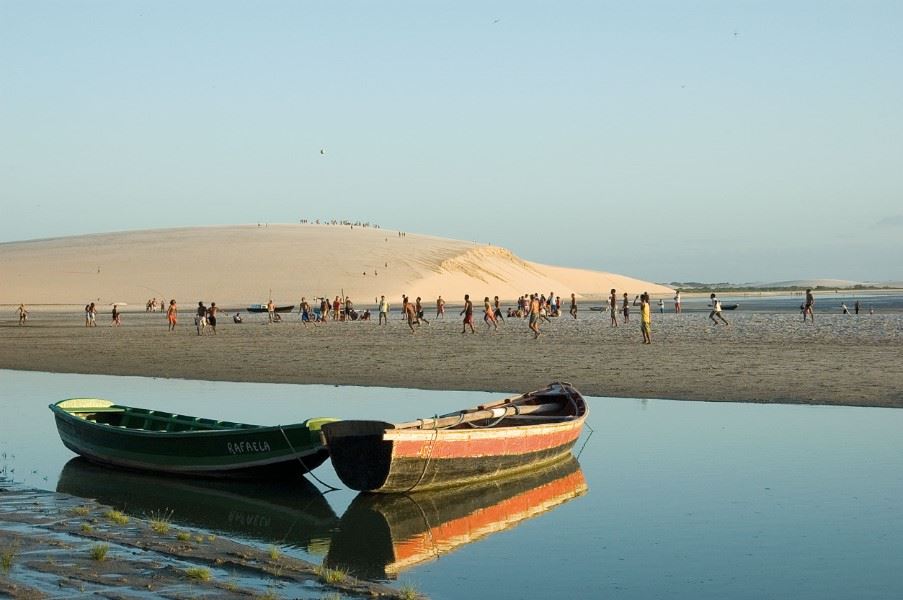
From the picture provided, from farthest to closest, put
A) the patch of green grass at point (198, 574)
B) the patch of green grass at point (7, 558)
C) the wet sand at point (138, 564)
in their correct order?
the patch of green grass at point (7, 558), the patch of green grass at point (198, 574), the wet sand at point (138, 564)

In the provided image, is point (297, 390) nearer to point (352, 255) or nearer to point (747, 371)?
point (747, 371)

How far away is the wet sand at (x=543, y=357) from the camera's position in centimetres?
2500

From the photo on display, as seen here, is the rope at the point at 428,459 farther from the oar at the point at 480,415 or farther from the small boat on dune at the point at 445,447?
the oar at the point at 480,415

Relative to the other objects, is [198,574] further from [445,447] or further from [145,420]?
[145,420]

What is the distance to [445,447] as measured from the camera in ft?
45.9

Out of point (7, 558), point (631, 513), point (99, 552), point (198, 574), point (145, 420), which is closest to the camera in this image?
point (198, 574)

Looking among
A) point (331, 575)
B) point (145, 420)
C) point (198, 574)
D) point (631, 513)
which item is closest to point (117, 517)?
point (198, 574)

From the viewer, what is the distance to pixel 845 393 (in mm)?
22828

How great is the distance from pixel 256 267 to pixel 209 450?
11407 centimetres

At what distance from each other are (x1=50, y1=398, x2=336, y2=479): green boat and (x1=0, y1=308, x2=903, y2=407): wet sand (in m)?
9.73

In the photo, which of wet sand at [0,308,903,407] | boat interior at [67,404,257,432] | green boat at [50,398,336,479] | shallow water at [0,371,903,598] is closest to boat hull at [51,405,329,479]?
Result: green boat at [50,398,336,479]

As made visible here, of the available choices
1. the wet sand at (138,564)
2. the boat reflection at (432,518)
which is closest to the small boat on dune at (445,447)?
the boat reflection at (432,518)

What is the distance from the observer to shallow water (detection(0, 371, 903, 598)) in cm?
1027

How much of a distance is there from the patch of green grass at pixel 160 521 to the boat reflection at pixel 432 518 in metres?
1.71
